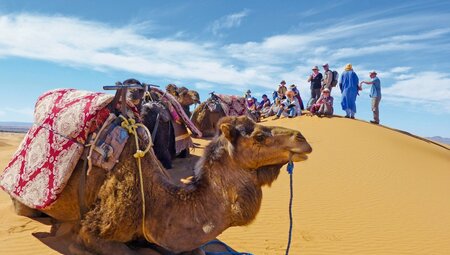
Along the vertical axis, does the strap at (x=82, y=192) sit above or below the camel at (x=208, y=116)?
below

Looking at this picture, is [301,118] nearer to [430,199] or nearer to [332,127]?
[332,127]

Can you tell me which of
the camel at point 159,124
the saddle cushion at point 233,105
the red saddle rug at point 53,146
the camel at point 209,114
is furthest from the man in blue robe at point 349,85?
the red saddle rug at point 53,146

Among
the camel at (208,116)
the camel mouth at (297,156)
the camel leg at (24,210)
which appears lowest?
the camel leg at (24,210)

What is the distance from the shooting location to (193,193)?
9.64 ft

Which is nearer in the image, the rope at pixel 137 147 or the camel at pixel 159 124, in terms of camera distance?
the rope at pixel 137 147

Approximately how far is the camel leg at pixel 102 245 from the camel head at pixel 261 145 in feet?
3.76

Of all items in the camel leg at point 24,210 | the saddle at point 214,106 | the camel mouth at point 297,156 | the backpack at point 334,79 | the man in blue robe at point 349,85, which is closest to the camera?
the camel mouth at point 297,156

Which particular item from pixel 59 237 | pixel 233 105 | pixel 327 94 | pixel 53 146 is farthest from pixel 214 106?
pixel 53 146

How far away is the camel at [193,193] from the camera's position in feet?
8.96

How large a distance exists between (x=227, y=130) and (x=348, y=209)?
6018mm

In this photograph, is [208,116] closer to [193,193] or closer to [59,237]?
[59,237]

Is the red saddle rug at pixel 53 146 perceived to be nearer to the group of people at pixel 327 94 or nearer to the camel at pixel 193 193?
the camel at pixel 193 193

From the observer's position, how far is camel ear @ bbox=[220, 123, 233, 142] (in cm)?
276

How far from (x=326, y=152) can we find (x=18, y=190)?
10.9 m
